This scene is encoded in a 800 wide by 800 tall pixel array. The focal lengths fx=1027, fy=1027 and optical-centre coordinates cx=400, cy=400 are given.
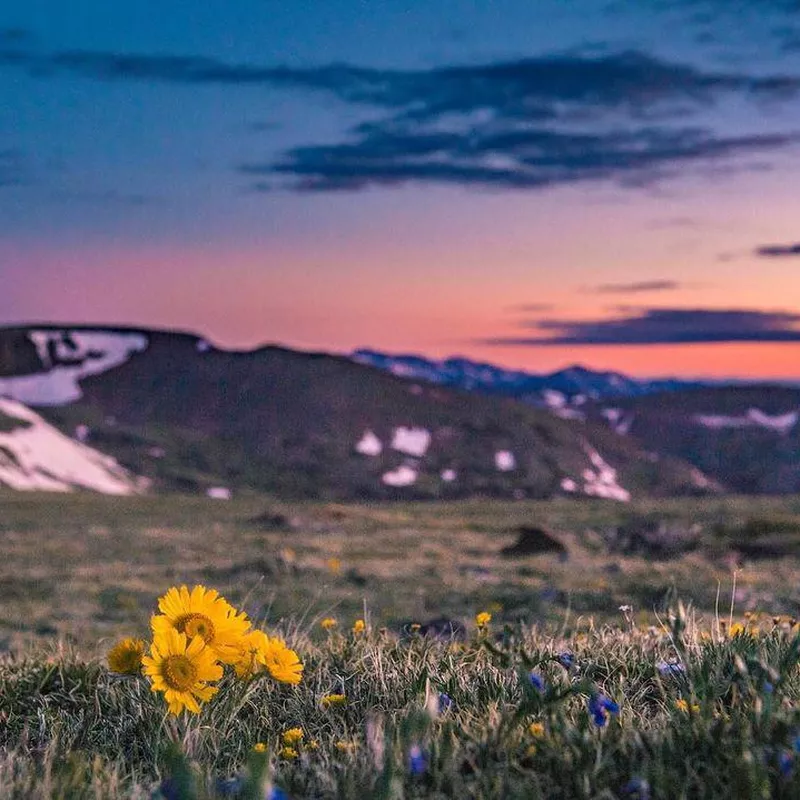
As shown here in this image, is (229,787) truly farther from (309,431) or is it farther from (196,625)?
(309,431)

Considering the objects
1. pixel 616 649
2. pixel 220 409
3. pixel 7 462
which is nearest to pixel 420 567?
pixel 616 649

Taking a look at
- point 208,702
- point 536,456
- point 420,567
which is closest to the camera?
point 208,702

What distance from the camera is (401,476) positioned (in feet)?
523

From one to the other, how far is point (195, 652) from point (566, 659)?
161 cm

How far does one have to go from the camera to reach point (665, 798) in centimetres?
307

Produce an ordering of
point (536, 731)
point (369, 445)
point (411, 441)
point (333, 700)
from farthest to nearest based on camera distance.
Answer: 1. point (411, 441)
2. point (369, 445)
3. point (333, 700)
4. point (536, 731)

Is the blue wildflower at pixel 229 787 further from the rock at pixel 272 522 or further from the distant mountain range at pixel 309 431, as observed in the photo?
the distant mountain range at pixel 309 431

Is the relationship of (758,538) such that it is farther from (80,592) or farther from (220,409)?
(220,409)

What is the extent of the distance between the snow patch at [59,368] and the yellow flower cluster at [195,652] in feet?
574

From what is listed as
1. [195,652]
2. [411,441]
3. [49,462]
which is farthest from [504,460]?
[195,652]

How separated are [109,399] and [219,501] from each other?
5709 inches

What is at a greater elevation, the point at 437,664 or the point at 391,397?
the point at 437,664

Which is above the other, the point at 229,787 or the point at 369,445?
the point at 229,787

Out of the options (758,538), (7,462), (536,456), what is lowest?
(536,456)
